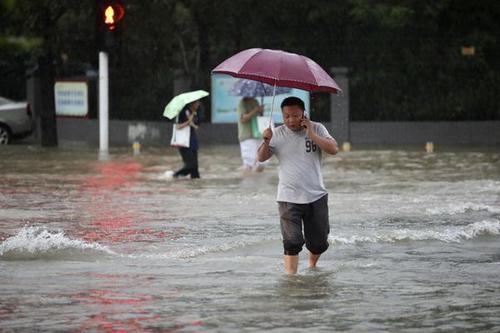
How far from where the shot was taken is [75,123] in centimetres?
3372

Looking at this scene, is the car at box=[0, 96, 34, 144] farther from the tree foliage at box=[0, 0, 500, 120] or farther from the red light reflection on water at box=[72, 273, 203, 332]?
the red light reflection on water at box=[72, 273, 203, 332]

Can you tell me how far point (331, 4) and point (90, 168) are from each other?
10282 mm

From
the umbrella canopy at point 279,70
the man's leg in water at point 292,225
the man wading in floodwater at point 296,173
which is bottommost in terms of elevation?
the man's leg in water at point 292,225

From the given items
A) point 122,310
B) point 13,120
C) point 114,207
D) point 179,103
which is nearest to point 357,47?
point 13,120

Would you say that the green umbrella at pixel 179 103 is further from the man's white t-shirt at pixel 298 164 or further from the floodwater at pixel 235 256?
the man's white t-shirt at pixel 298 164

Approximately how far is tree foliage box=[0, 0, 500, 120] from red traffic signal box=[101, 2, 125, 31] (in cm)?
509

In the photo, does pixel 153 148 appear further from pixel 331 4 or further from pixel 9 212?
pixel 9 212

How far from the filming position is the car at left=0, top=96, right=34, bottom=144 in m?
31.5

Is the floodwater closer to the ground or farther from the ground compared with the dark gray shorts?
closer to the ground

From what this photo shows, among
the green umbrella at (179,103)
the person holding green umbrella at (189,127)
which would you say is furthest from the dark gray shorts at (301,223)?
the person holding green umbrella at (189,127)

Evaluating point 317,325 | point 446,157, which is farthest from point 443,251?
point 446,157

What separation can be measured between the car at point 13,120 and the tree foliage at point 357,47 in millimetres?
1127

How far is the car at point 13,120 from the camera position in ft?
103

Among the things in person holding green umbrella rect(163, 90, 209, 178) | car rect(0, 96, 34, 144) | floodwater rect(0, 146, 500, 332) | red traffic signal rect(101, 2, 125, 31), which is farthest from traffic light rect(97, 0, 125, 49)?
car rect(0, 96, 34, 144)
